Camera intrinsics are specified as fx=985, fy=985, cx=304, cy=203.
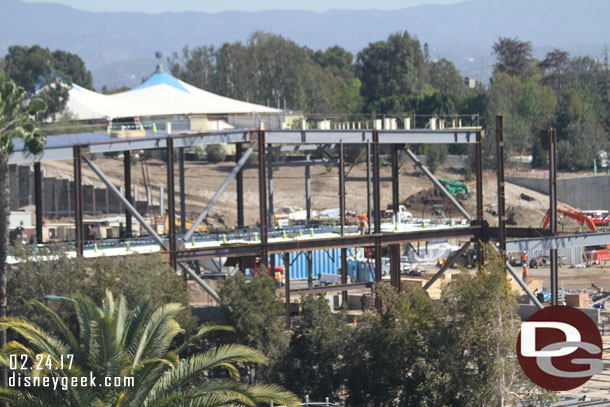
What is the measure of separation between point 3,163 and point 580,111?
103049mm

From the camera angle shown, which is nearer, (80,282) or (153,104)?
(80,282)

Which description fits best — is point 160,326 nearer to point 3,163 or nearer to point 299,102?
point 3,163

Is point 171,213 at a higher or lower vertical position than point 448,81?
lower

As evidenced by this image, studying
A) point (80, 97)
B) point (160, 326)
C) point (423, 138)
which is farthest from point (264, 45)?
point (160, 326)

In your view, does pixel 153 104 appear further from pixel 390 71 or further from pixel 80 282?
pixel 80 282

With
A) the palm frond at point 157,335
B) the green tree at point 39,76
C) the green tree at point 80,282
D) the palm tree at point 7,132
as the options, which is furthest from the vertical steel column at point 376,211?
the green tree at point 39,76

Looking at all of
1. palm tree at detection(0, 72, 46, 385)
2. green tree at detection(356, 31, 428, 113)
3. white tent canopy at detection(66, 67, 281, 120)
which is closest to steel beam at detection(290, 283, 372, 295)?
palm tree at detection(0, 72, 46, 385)

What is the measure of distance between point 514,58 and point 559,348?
155 meters

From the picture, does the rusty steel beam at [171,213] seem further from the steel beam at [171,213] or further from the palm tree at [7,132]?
the palm tree at [7,132]

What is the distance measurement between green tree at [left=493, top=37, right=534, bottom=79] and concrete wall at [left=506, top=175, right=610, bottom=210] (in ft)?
224

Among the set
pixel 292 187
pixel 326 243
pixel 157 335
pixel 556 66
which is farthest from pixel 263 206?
pixel 556 66

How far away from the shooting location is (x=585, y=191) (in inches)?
4055

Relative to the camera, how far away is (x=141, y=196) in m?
96.6

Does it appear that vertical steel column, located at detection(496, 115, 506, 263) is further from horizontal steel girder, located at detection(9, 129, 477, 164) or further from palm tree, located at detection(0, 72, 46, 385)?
palm tree, located at detection(0, 72, 46, 385)
